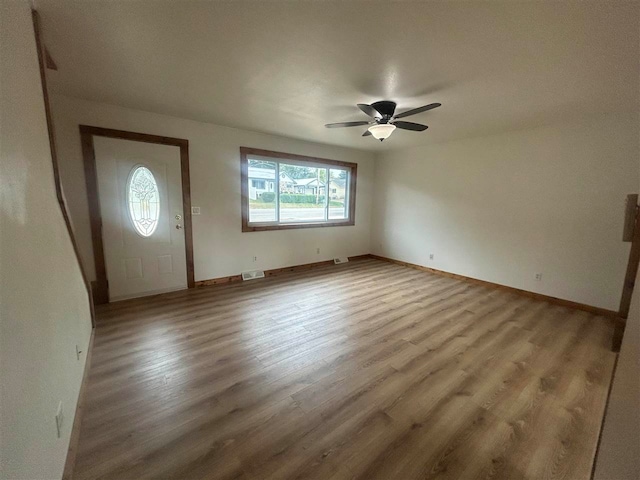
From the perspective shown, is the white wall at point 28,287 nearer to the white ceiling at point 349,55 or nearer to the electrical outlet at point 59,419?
the electrical outlet at point 59,419

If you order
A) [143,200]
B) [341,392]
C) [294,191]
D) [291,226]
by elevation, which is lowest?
[341,392]

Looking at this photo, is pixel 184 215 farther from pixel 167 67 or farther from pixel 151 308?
pixel 167 67

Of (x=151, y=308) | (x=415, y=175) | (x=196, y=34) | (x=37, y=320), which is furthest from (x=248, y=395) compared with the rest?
(x=415, y=175)

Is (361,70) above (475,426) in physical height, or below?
above

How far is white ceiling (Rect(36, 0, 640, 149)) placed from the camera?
154 cm

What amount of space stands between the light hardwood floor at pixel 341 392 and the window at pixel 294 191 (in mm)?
1870

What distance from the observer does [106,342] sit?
249cm

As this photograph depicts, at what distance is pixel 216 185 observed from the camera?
13.3 feet

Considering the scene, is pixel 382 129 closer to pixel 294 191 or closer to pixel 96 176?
pixel 294 191

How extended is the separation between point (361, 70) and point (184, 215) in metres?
3.02

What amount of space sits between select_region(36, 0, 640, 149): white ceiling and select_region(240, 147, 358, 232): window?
55.1 inches

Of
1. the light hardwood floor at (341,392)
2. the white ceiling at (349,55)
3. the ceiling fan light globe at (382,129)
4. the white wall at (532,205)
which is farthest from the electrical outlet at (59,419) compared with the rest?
the white wall at (532,205)

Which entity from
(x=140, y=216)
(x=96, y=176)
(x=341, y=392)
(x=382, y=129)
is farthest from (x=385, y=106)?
(x=96, y=176)

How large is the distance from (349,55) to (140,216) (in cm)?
321
